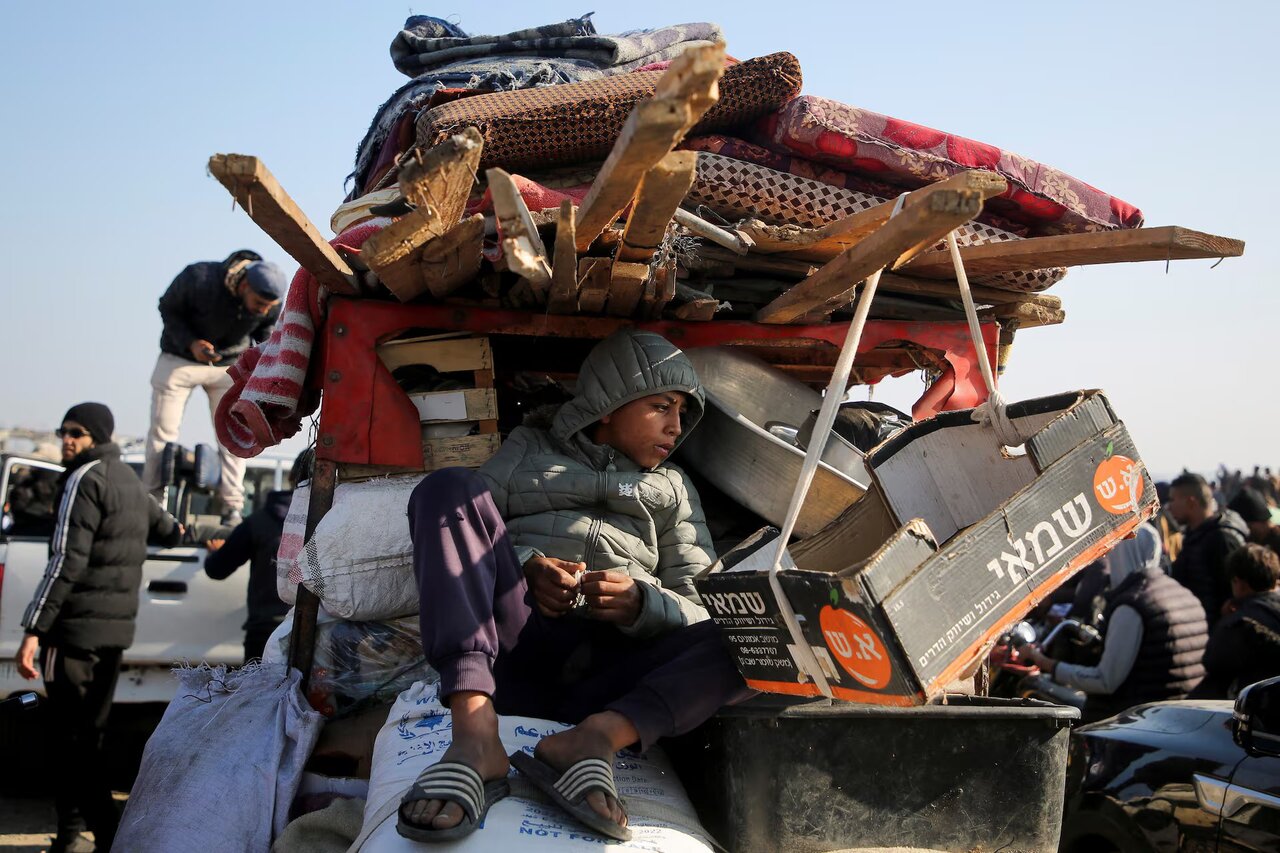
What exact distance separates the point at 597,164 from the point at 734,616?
175 cm

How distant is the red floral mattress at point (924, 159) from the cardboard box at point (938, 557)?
3.54 feet

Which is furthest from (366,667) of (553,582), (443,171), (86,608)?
(86,608)

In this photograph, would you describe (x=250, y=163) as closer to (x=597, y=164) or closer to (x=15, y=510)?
(x=597, y=164)

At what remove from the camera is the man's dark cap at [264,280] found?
6707 mm

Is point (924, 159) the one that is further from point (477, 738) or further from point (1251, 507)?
point (1251, 507)

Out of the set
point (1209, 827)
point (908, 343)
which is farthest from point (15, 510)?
point (1209, 827)

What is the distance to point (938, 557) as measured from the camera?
6.96 ft

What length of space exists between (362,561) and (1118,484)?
6.49ft

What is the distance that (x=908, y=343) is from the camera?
391 centimetres

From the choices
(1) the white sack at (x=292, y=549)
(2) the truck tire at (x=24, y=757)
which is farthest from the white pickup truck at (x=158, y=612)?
(1) the white sack at (x=292, y=549)

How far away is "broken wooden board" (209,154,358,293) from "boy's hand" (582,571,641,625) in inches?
43.3

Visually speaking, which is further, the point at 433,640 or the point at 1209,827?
the point at 1209,827

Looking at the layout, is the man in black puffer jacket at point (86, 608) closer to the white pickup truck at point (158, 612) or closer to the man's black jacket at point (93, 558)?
the man's black jacket at point (93, 558)

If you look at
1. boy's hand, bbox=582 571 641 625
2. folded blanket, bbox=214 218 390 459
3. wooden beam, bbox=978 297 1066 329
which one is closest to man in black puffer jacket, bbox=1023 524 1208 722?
wooden beam, bbox=978 297 1066 329
